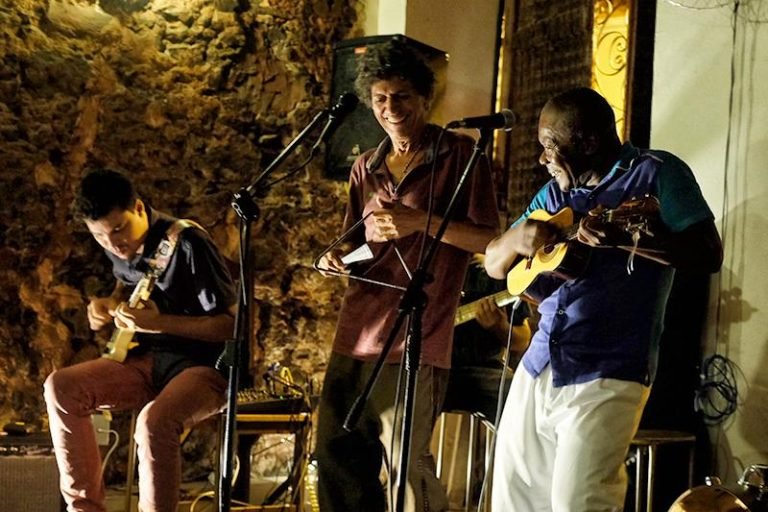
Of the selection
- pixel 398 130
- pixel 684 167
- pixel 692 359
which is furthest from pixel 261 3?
pixel 684 167

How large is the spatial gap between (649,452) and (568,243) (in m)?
1.51

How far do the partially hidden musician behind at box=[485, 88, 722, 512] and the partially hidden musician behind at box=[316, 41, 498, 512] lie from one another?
378 mm

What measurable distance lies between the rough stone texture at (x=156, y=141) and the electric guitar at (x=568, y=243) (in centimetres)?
287

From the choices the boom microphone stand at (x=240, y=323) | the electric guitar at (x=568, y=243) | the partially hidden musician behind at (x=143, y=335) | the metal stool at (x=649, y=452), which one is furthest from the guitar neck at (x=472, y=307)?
the boom microphone stand at (x=240, y=323)

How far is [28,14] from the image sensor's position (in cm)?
469

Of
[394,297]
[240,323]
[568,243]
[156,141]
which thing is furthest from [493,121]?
[156,141]

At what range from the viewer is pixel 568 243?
220 cm

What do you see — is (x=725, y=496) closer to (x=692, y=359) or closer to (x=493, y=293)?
(x=692, y=359)

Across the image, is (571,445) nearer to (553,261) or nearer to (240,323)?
(553,261)

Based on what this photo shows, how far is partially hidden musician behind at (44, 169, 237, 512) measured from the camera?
11.3 feet

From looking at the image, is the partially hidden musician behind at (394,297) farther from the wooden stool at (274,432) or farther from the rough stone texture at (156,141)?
the rough stone texture at (156,141)

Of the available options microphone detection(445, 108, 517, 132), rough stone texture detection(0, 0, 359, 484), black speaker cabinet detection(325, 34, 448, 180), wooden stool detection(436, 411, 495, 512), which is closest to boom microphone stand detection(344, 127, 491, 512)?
microphone detection(445, 108, 517, 132)

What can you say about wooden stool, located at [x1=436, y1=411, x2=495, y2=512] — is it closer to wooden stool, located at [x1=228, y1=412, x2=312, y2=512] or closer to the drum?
wooden stool, located at [x1=228, y1=412, x2=312, y2=512]

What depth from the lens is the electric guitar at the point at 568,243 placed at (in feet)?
6.68
